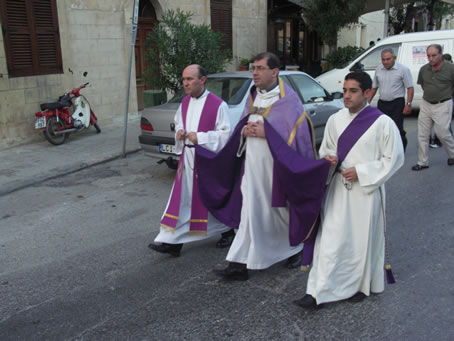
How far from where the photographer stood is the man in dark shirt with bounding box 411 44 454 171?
7.32m

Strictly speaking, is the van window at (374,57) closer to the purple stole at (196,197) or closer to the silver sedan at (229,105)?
the silver sedan at (229,105)

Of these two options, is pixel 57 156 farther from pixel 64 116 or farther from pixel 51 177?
pixel 51 177

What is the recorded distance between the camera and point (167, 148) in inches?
278

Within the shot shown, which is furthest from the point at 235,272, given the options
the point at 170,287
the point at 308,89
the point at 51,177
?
the point at 51,177

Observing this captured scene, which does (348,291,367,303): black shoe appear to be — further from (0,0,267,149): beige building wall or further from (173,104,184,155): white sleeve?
(0,0,267,149): beige building wall

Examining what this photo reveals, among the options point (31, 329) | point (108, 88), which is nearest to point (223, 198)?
point (31, 329)

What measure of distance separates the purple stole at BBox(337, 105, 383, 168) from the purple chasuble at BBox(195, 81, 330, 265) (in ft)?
0.53

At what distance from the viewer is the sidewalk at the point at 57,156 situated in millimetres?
7770

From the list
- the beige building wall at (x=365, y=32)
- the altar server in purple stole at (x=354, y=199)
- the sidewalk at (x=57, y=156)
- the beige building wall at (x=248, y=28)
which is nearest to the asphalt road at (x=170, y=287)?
the altar server in purple stole at (x=354, y=199)

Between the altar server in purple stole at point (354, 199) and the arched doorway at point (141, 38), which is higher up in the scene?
the arched doorway at point (141, 38)

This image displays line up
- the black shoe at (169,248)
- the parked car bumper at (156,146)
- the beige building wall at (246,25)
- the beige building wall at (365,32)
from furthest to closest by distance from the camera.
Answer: the beige building wall at (365,32) → the beige building wall at (246,25) → the parked car bumper at (156,146) → the black shoe at (169,248)

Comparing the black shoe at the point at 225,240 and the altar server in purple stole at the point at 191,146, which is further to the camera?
the black shoe at the point at 225,240

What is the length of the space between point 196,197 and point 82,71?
7654 mm

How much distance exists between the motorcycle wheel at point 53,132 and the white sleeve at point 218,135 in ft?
20.4
